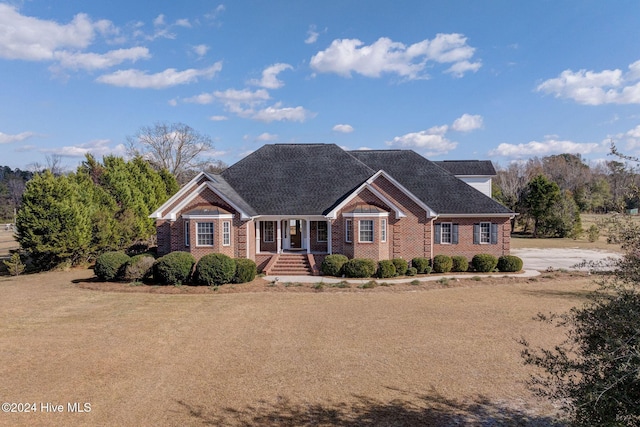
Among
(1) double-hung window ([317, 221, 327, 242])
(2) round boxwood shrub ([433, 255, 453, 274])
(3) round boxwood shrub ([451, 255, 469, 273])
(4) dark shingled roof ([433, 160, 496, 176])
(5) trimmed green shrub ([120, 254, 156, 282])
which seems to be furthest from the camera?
(4) dark shingled roof ([433, 160, 496, 176])

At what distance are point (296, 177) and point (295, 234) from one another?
4250 millimetres

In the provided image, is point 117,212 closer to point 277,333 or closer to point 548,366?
point 277,333

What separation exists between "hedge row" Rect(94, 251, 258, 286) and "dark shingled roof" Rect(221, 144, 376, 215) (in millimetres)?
6261

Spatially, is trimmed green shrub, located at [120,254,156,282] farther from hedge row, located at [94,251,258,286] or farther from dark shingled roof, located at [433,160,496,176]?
dark shingled roof, located at [433,160,496,176]

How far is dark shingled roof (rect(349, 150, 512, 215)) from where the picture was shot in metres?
25.8

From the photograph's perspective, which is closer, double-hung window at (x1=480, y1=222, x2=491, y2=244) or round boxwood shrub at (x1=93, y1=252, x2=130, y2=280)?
round boxwood shrub at (x1=93, y1=252, x2=130, y2=280)

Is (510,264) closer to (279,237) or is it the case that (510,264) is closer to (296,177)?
(279,237)

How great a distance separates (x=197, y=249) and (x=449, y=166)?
22766 mm

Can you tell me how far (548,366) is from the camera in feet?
17.6

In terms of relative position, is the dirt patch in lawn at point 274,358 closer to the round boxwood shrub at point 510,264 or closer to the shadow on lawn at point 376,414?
the shadow on lawn at point 376,414

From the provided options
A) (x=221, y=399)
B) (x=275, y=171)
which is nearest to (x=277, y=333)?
(x=221, y=399)

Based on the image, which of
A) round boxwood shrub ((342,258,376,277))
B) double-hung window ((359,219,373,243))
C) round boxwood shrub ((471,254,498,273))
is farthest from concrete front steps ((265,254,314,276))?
round boxwood shrub ((471,254,498,273))

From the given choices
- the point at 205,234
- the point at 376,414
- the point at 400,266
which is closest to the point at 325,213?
the point at 400,266

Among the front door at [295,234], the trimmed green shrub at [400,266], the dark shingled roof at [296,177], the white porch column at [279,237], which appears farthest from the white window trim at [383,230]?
the white porch column at [279,237]
